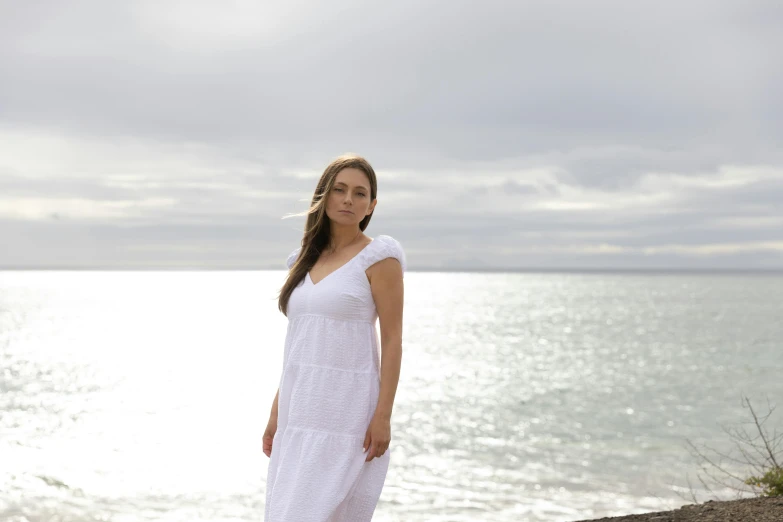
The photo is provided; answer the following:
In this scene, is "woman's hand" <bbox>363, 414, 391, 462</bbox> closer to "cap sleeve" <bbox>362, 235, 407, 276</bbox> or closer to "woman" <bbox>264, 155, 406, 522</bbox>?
"woman" <bbox>264, 155, 406, 522</bbox>

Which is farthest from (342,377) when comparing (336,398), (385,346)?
(385,346)

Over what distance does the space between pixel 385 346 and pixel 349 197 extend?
70cm

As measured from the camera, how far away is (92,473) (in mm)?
13695

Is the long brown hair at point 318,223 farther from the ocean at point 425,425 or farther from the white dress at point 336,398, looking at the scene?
the ocean at point 425,425

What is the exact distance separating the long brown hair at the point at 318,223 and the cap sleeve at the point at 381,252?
0.26 metres

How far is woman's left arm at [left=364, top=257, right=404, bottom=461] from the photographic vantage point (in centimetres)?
359

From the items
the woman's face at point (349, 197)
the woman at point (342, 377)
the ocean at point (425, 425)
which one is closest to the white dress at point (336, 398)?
the woman at point (342, 377)

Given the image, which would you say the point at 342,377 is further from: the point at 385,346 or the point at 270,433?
the point at 270,433

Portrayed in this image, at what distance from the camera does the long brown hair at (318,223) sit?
3748 millimetres

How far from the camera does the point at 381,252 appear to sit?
12.0 ft

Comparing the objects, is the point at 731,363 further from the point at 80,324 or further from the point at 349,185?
the point at 80,324

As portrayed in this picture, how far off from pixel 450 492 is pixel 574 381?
65.2 feet

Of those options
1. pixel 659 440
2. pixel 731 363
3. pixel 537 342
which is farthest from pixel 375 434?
pixel 537 342

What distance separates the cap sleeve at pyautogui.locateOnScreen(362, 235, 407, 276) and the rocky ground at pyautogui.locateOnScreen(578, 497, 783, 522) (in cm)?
339
